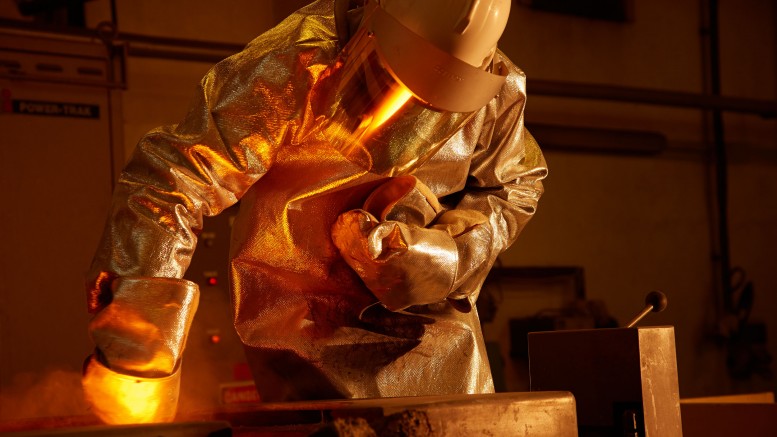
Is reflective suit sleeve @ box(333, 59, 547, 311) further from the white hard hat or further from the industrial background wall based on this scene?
the industrial background wall

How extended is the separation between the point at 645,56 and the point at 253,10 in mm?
2464

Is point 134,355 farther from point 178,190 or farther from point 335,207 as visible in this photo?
point 335,207

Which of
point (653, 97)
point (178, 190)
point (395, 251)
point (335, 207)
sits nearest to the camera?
point (178, 190)

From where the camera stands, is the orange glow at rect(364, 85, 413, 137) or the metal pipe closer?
the orange glow at rect(364, 85, 413, 137)

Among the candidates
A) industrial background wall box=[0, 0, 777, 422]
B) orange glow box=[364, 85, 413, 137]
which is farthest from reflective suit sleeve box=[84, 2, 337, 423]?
industrial background wall box=[0, 0, 777, 422]

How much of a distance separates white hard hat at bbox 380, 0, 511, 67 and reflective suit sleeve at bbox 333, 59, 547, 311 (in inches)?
8.4

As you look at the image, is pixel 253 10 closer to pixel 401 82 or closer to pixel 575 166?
pixel 575 166

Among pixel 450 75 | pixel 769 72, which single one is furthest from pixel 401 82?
pixel 769 72

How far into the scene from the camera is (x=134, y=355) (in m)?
1.28

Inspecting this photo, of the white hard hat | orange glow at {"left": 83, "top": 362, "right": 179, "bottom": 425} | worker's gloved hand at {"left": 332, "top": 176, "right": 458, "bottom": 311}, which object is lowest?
orange glow at {"left": 83, "top": 362, "right": 179, "bottom": 425}

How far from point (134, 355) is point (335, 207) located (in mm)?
476

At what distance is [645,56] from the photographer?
5531mm

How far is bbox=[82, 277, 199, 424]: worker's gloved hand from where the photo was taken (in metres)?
1.27

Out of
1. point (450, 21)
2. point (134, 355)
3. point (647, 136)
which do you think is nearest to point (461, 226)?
point (450, 21)
